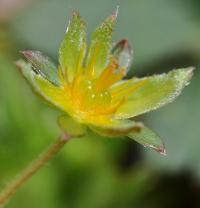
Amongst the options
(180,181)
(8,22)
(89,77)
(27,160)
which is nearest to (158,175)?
(180,181)

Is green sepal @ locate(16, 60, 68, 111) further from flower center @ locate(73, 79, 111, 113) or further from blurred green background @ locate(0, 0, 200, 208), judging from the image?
blurred green background @ locate(0, 0, 200, 208)

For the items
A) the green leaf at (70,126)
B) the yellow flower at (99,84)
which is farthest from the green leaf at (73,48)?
the green leaf at (70,126)

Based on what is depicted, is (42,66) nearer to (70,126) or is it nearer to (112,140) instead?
(70,126)

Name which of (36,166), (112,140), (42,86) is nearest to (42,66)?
(42,86)

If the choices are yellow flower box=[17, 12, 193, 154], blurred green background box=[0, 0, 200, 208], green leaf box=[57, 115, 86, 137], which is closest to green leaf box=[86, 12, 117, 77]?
yellow flower box=[17, 12, 193, 154]

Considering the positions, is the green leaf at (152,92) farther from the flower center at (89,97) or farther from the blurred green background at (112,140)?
the blurred green background at (112,140)

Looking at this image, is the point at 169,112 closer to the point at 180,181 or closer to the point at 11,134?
the point at 180,181

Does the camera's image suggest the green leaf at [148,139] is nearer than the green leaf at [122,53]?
Yes

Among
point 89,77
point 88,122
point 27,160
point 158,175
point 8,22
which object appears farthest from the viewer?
point 8,22
